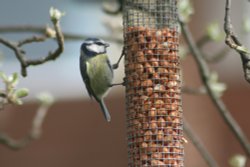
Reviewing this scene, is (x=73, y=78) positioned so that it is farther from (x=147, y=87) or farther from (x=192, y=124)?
(x=147, y=87)

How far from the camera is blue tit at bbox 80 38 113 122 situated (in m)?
5.39

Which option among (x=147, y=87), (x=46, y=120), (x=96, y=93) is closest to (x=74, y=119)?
(x=46, y=120)

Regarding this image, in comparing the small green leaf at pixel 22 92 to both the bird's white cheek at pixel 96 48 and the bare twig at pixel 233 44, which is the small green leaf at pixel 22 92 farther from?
the bare twig at pixel 233 44

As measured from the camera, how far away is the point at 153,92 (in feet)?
15.8

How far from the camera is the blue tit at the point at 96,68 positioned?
212 inches

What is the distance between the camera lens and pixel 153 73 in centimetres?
484

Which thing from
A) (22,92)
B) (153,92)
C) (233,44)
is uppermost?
(233,44)

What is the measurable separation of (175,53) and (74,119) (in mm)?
5668

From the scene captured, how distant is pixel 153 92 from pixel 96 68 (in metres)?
0.73

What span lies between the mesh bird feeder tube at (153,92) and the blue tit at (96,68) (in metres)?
0.43

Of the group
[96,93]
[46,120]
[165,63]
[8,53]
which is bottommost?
[46,120]

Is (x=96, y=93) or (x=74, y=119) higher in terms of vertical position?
(x=96, y=93)

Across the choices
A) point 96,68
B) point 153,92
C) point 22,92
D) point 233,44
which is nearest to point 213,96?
point 96,68

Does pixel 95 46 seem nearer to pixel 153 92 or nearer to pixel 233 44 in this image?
pixel 153 92
